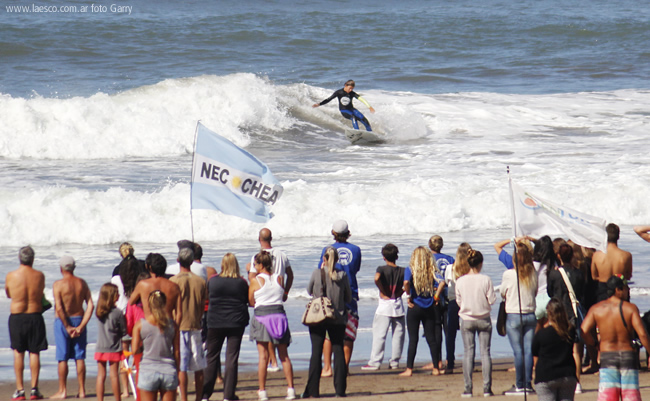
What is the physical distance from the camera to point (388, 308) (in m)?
7.59

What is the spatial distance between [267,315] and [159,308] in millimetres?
1316

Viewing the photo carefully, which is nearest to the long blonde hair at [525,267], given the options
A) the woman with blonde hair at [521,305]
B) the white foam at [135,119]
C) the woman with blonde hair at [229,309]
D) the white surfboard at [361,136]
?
the woman with blonde hair at [521,305]

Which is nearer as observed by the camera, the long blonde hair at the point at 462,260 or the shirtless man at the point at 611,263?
the long blonde hair at the point at 462,260

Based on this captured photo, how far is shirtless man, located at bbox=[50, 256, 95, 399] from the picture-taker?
6.55 metres

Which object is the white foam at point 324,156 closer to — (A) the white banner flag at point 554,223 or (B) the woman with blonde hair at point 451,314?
(B) the woman with blonde hair at point 451,314

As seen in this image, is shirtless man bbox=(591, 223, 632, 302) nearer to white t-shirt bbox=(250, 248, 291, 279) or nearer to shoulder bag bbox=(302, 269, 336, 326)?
shoulder bag bbox=(302, 269, 336, 326)

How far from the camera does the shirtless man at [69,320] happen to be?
258 inches

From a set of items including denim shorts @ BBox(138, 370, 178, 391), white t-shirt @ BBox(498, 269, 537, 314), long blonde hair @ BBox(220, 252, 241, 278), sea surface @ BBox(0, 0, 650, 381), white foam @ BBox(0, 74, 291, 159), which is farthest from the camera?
white foam @ BBox(0, 74, 291, 159)

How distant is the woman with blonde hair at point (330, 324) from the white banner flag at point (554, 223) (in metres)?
1.48

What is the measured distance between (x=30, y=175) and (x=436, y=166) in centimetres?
873

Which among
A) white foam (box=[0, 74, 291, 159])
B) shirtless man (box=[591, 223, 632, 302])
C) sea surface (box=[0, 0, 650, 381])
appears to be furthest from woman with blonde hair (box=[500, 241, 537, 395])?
white foam (box=[0, 74, 291, 159])

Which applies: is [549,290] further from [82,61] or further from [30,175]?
[82,61]

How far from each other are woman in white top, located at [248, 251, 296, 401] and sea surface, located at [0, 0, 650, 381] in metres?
1.15

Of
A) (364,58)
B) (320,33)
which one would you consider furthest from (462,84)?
(320,33)
